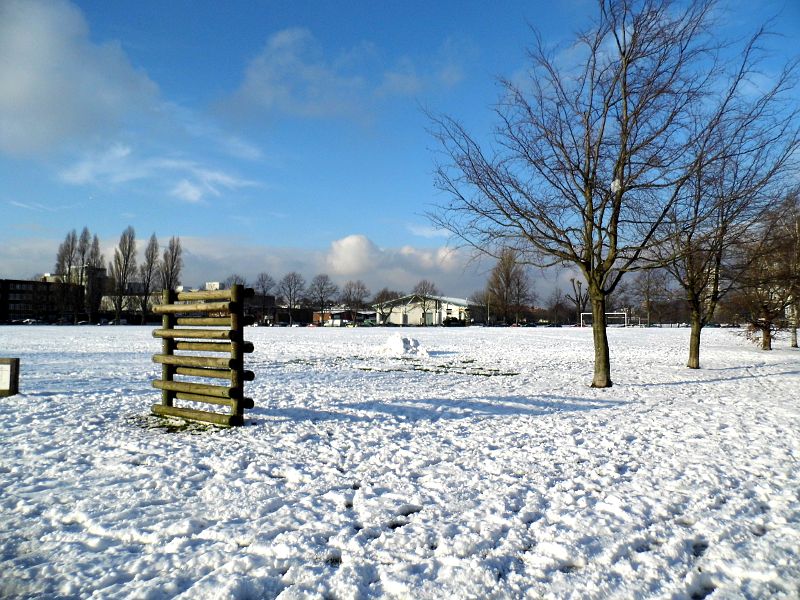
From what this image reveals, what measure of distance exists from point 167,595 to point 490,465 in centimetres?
353

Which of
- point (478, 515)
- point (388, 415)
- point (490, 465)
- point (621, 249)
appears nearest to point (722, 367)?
point (621, 249)

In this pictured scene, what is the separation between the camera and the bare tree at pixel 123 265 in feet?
270

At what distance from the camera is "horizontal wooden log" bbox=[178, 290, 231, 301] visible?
25.2 ft

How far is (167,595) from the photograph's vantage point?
9.70 ft

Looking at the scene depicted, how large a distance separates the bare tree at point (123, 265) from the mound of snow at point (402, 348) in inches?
2902

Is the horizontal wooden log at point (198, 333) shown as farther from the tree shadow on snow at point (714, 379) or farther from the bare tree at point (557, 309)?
the bare tree at point (557, 309)

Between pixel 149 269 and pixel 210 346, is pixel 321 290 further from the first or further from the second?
pixel 210 346

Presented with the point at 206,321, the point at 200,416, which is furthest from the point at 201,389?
the point at 206,321

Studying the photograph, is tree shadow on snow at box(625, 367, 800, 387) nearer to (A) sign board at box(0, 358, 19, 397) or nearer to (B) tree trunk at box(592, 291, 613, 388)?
(B) tree trunk at box(592, 291, 613, 388)

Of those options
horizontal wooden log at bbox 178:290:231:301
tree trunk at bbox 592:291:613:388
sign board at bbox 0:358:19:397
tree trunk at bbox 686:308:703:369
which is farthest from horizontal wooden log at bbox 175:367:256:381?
tree trunk at bbox 686:308:703:369

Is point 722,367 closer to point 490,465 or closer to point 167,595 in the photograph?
point 490,465

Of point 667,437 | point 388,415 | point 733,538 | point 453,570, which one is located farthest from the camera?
point 388,415

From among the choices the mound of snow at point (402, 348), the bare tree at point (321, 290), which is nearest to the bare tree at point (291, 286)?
the bare tree at point (321, 290)

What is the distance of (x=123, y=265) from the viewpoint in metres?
82.8
